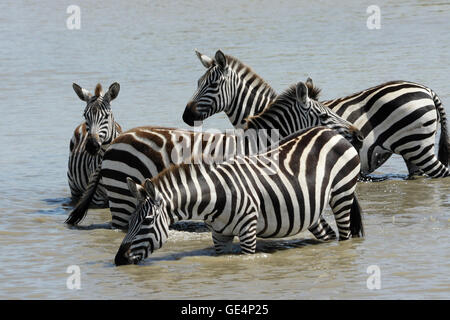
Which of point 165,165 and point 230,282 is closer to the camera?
point 230,282

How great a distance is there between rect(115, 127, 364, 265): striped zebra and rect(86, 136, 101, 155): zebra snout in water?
255 centimetres

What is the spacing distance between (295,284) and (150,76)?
13849 mm

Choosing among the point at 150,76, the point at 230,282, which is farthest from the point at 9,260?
the point at 150,76

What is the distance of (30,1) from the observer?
113 ft

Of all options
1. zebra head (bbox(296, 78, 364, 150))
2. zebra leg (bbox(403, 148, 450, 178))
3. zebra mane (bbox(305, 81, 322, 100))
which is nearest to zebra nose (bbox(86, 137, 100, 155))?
zebra head (bbox(296, 78, 364, 150))

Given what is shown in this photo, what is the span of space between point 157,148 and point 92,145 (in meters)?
1.40

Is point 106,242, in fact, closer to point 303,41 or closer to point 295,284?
point 295,284

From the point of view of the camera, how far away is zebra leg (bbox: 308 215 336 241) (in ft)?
33.7

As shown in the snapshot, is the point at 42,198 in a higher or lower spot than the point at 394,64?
lower

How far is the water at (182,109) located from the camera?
352 inches

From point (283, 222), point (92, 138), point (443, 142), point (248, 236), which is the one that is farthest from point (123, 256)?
point (443, 142)

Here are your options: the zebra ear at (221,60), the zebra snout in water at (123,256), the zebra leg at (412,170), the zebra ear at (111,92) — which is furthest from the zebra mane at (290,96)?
the zebra leg at (412,170)

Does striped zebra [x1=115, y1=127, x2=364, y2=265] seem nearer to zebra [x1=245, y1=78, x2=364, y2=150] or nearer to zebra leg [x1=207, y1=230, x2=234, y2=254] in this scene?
zebra leg [x1=207, y1=230, x2=234, y2=254]

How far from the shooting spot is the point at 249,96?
12625mm
